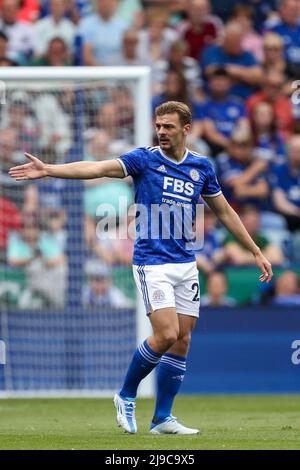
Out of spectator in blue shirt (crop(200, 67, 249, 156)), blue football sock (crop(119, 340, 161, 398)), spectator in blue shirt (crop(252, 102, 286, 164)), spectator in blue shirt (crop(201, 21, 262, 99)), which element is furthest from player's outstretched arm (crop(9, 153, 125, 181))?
spectator in blue shirt (crop(201, 21, 262, 99))

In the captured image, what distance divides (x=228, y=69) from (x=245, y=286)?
3.76 m

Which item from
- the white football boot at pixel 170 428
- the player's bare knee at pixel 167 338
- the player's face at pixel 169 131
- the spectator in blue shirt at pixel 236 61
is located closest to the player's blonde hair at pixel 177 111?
the player's face at pixel 169 131

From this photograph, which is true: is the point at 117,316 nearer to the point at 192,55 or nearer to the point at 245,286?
the point at 245,286

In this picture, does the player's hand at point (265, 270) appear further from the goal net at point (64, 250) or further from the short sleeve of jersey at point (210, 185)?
the goal net at point (64, 250)

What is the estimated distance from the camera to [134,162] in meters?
8.64

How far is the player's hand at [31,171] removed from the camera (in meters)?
8.00

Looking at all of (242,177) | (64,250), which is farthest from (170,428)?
(242,177)

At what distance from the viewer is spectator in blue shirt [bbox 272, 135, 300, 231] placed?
1619 centimetres

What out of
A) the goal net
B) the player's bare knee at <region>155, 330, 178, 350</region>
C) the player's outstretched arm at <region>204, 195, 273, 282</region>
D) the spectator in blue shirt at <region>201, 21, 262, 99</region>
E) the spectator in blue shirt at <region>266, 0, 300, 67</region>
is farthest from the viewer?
the spectator in blue shirt at <region>266, 0, 300, 67</region>

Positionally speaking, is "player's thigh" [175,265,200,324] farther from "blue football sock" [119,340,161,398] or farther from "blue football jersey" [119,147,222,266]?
"blue football sock" [119,340,161,398]

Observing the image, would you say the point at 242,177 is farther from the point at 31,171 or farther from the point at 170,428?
the point at 31,171

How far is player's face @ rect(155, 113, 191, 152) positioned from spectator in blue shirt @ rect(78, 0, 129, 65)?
8.34 m

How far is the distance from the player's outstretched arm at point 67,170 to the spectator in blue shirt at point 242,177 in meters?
7.72

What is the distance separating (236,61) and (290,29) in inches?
43.0
